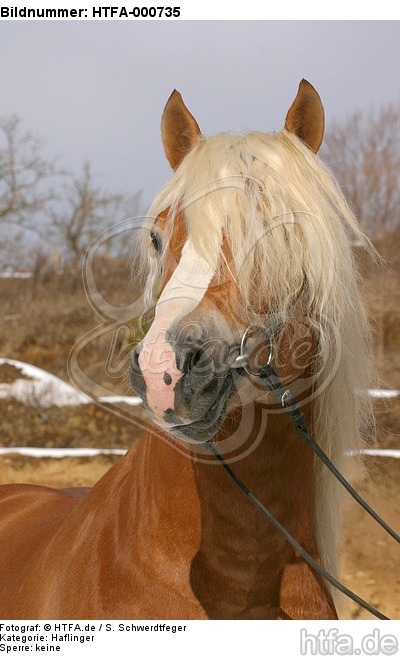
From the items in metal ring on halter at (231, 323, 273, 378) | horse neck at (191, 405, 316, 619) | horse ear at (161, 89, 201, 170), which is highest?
horse ear at (161, 89, 201, 170)

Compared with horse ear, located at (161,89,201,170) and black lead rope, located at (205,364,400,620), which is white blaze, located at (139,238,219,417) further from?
horse ear, located at (161,89,201,170)

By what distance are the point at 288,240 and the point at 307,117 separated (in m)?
0.45

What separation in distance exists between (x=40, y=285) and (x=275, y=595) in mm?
13008

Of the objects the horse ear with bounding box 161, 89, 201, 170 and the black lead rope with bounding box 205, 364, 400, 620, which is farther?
the horse ear with bounding box 161, 89, 201, 170

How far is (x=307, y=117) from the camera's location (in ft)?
6.72

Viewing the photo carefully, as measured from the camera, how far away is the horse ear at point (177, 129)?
216cm

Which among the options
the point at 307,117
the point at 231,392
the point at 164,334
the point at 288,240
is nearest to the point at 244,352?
the point at 231,392

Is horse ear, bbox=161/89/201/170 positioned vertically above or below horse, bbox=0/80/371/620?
above

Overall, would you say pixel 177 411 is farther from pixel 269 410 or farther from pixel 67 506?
pixel 67 506

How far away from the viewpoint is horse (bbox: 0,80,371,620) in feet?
5.73

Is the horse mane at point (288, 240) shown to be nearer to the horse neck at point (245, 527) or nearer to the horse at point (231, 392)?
the horse at point (231, 392)

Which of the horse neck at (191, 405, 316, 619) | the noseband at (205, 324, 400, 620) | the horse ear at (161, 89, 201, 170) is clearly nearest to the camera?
the noseband at (205, 324, 400, 620)

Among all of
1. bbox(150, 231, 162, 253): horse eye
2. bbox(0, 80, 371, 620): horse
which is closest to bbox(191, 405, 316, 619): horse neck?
bbox(0, 80, 371, 620): horse

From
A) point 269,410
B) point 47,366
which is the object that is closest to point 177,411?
point 269,410
